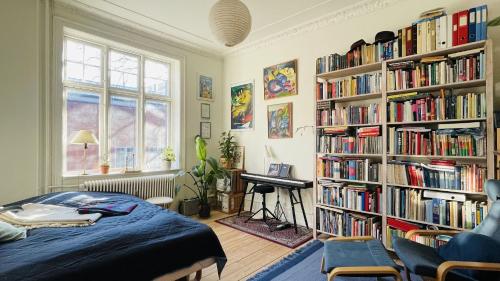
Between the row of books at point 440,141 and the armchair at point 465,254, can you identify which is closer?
the armchair at point 465,254

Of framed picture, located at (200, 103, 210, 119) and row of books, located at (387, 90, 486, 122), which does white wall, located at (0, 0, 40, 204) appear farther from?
row of books, located at (387, 90, 486, 122)

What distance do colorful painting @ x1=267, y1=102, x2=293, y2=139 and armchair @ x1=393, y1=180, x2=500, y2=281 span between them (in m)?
2.29

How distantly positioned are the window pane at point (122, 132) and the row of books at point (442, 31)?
12.4 feet

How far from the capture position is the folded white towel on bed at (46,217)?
1.97 metres

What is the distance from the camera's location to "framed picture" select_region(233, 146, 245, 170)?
4.71 meters

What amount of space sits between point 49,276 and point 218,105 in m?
3.99

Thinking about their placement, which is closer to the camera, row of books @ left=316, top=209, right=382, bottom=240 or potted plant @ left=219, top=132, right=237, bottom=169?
row of books @ left=316, top=209, right=382, bottom=240

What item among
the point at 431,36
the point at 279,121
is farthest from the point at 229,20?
the point at 279,121

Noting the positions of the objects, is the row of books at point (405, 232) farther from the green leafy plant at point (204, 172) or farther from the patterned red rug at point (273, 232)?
the green leafy plant at point (204, 172)

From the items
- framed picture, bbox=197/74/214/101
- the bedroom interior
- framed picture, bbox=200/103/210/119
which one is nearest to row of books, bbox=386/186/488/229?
the bedroom interior

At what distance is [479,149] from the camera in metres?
2.22

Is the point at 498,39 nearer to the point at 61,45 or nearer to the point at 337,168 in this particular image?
the point at 337,168

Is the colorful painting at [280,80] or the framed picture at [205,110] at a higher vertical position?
the colorful painting at [280,80]

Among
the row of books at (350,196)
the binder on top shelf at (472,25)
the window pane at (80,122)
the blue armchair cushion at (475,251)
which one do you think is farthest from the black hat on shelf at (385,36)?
the window pane at (80,122)
